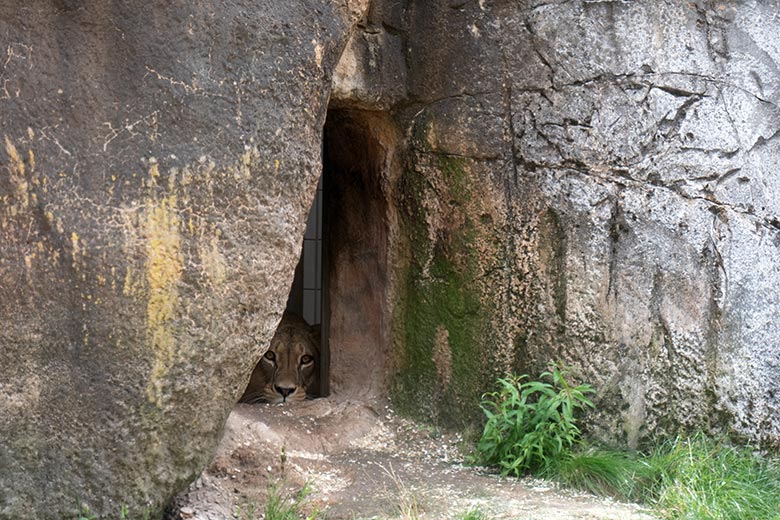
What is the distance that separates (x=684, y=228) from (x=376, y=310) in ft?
5.07

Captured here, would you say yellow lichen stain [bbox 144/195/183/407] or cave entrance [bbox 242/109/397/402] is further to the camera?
cave entrance [bbox 242/109/397/402]

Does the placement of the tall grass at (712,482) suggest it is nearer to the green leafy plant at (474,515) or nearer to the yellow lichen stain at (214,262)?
the green leafy plant at (474,515)

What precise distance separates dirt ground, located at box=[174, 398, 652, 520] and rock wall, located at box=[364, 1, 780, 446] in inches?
15.5

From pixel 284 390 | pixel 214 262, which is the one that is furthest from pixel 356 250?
pixel 214 262

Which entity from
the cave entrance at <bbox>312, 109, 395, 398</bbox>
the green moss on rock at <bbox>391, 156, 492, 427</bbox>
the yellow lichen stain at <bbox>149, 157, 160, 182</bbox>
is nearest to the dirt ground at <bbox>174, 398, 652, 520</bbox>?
the green moss on rock at <bbox>391, 156, 492, 427</bbox>

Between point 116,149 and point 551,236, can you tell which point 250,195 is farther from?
point 551,236

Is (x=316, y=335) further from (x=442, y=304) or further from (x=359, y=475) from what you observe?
(x=359, y=475)

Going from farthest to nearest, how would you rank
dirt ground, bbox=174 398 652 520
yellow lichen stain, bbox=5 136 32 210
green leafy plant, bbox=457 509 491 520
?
dirt ground, bbox=174 398 652 520
green leafy plant, bbox=457 509 491 520
yellow lichen stain, bbox=5 136 32 210

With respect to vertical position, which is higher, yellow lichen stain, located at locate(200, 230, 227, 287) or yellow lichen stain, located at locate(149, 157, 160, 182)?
yellow lichen stain, located at locate(149, 157, 160, 182)

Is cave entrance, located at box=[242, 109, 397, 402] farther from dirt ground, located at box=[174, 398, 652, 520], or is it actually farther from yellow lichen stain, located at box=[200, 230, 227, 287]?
yellow lichen stain, located at box=[200, 230, 227, 287]

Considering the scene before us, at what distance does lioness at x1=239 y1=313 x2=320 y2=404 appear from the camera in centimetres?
587

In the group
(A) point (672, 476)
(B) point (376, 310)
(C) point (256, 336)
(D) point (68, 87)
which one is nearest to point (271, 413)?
(B) point (376, 310)

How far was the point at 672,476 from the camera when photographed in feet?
14.2

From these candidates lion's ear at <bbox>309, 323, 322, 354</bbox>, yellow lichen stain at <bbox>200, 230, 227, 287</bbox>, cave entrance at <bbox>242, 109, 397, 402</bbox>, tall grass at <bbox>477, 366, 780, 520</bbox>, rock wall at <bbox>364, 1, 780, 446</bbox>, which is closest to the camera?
yellow lichen stain at <bbox>200, 230, 227, 287</bbox>
